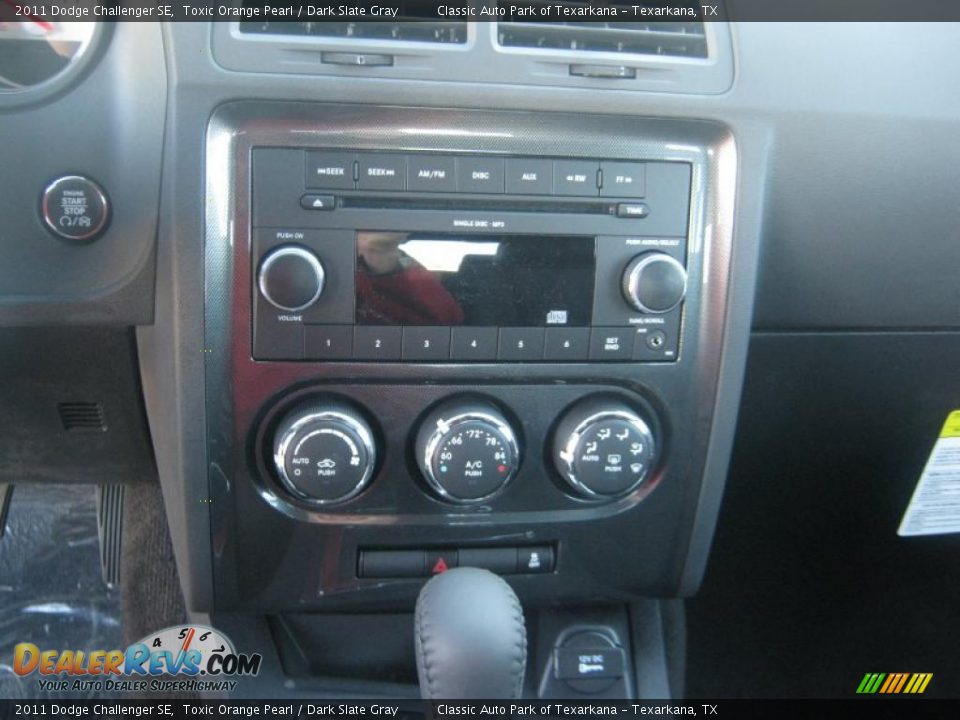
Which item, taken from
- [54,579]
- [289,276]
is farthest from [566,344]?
[54,579]

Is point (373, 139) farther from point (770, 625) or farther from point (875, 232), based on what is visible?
point (770, 625)

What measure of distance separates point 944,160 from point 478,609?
65 cm

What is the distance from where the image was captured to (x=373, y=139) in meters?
0.80

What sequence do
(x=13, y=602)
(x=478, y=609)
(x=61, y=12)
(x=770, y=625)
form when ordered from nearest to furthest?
(x=478, y=609) → (x=61, y=12) → (x=770, y=625) → (x=13, y=602)

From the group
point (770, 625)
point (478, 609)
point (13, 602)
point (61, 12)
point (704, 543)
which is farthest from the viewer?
point (13, 602)

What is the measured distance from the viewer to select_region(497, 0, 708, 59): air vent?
2.70ft

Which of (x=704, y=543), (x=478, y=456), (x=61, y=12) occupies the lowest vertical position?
(x=704, y=543)

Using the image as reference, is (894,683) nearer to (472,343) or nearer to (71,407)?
(472,343)

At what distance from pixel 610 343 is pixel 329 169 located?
0.30 m

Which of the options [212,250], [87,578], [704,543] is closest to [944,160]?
[704,543]

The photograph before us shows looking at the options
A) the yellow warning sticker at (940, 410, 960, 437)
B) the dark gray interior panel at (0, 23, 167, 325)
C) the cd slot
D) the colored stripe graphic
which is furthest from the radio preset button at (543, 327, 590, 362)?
the colored stripe graphic

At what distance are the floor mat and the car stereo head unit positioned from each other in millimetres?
848

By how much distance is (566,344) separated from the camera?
0.86 m
